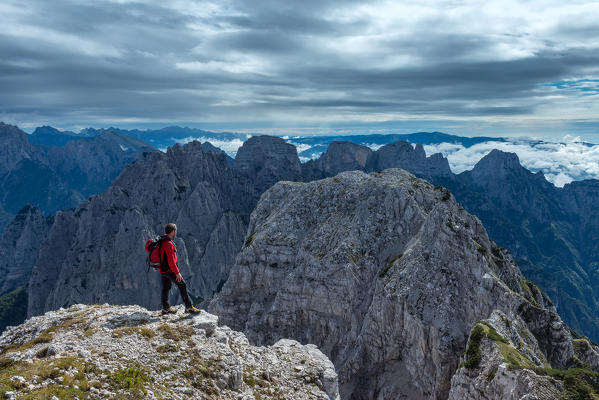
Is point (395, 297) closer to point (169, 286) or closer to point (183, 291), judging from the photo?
point (183, 291)

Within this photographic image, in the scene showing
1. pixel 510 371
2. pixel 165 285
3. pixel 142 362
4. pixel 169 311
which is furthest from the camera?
pixel 510 371

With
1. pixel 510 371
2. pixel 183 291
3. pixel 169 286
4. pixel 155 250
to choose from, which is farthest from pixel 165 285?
pixel 510 371

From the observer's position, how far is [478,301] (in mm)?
51812

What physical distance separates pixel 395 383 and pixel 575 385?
92.7ft

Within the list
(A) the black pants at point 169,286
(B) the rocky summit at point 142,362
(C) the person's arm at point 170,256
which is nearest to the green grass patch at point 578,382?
(B) the rocky summit at point 142,362

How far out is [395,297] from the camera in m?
57.2

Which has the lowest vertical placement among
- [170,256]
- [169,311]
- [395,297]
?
[395,297]

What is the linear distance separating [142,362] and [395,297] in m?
43.7

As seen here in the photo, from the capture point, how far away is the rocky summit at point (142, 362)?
1712 centimetres

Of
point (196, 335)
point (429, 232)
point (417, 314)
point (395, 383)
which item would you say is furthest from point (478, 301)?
point (196, 335)

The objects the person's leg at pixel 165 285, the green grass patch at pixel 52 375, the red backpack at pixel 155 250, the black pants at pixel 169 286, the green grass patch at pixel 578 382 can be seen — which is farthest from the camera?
the green grass patch at pixel 578 382

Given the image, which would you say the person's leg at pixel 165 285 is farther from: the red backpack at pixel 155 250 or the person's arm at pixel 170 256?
the red backpack at pixel 155 250

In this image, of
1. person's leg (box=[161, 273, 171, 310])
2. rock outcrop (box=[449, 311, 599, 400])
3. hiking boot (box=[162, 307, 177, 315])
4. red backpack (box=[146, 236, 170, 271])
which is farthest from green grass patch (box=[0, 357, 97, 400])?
rock outcrop (box=[449, 311, 599, 400])

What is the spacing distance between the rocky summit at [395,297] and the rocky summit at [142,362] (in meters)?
21.7
